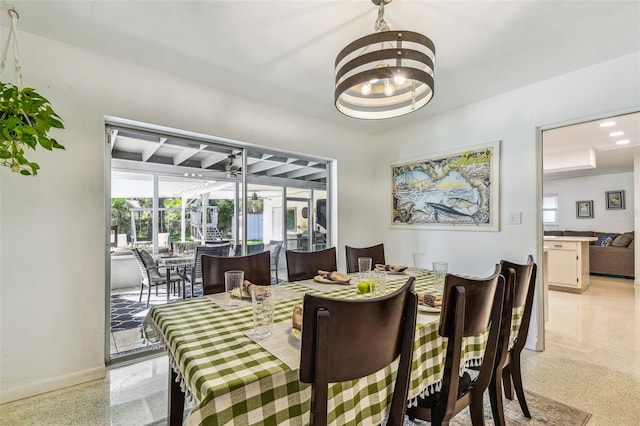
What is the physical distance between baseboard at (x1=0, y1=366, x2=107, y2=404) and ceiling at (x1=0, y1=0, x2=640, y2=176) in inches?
94.5

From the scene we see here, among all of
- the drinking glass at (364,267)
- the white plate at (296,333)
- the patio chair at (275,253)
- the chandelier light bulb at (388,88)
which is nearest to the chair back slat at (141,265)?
the patio chair at (275,253)

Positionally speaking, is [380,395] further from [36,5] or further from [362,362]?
[36,5]

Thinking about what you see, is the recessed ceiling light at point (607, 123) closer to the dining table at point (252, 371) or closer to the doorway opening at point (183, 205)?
the doorway opening at point (183, 205)

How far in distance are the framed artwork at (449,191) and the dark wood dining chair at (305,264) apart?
1.69 metres

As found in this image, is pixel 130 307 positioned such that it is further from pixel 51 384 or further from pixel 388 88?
pixel 388 88

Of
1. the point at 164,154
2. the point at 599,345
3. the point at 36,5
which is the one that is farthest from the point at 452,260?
the point at 36,5

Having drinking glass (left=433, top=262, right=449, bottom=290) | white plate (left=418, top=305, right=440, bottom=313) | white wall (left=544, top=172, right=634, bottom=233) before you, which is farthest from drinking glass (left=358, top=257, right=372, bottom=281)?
white wall (left=544, top=172, right=634, bottom=233)

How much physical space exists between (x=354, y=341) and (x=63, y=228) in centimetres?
237

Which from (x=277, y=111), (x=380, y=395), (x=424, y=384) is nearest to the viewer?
(x=380, y=395)

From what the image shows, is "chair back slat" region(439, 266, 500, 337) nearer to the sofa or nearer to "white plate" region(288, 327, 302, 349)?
"white plate" region(288, 327, 302, 349)

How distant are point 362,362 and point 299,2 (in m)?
1.90

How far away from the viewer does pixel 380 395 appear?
104cm

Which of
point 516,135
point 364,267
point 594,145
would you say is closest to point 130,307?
point 364,267

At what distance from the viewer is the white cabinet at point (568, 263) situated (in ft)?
15.6
